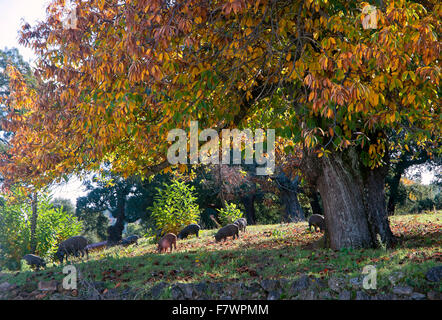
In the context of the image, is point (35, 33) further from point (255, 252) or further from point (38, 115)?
point (255, 252)

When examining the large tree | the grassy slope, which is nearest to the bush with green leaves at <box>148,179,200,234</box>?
the grassy slope

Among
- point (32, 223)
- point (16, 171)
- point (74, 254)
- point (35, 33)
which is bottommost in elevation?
point (74, 254)

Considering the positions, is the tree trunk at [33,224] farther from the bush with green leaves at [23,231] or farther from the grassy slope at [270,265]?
the grassy slope at [270,265]

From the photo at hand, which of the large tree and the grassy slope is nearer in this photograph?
the large tree

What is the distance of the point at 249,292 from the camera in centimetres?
555

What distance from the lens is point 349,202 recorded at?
8500mm

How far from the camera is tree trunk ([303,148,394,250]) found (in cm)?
844

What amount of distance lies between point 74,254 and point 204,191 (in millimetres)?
14765

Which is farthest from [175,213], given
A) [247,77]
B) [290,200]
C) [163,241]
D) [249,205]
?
[249,205]

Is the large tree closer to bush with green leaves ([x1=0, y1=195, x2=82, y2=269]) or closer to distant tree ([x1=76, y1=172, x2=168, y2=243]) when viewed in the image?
bush with green leaves ([x1=0, y1=195, x2=82, y2=269])

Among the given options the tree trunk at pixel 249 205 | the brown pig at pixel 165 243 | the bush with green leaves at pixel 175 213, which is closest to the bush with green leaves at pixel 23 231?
the bush with green leaves at pixel 175 213

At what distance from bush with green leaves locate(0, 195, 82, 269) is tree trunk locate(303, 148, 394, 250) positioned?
38.6ft

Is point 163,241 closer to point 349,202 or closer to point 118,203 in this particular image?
point 349,202
